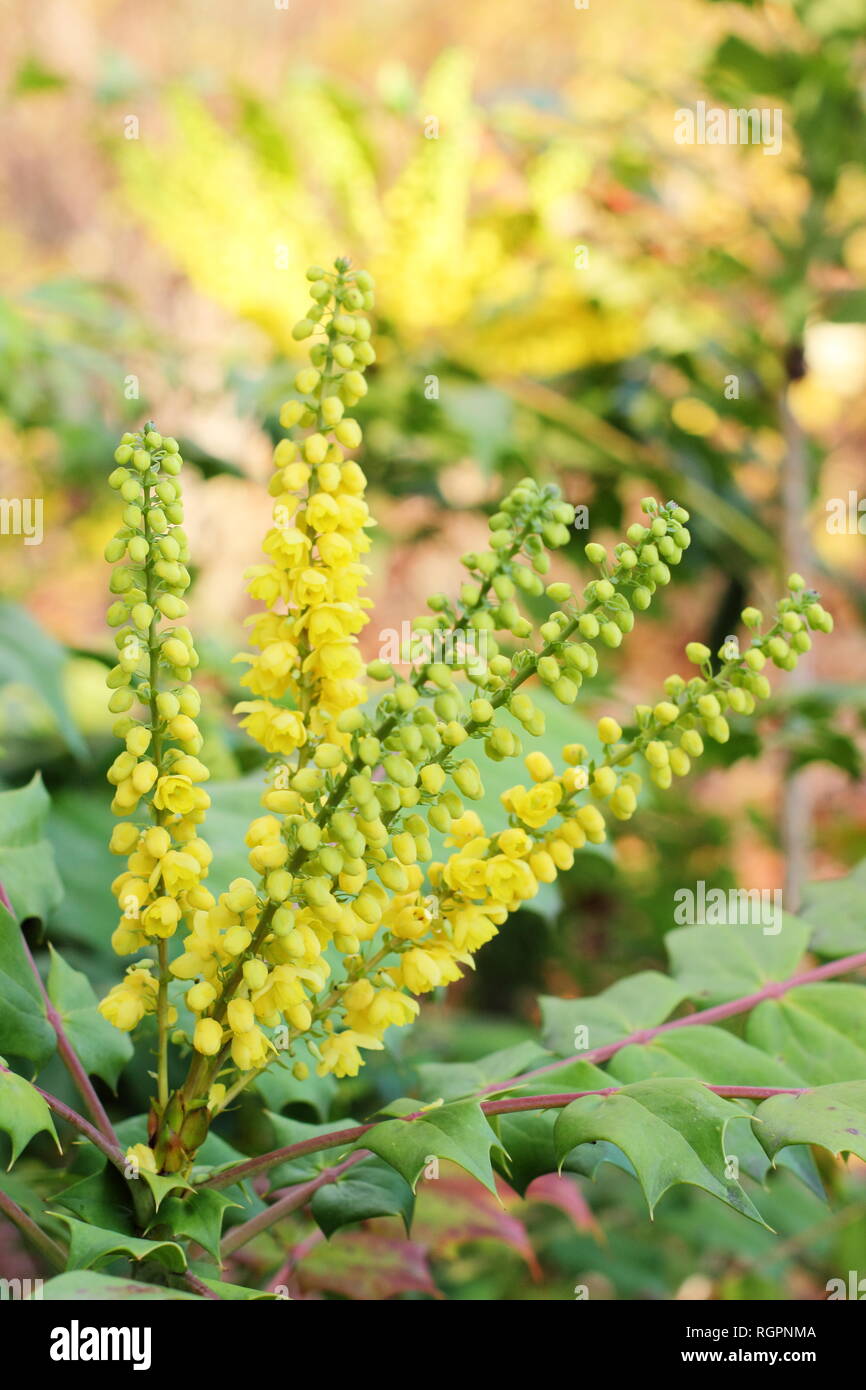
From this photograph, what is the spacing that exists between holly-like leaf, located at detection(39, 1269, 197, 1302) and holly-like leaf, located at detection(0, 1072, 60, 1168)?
0.07 metres

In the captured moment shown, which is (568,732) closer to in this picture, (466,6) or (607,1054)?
(607,1054)

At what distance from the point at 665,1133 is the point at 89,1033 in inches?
12.9

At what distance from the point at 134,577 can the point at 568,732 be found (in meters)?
0.54

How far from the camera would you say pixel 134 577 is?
1.73 feet

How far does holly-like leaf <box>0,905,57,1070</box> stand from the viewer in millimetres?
605

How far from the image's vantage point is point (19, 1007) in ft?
2.00

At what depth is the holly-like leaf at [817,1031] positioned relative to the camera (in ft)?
2.24

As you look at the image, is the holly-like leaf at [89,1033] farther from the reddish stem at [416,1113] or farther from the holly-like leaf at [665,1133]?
the holly-like leaf at [665,1133]

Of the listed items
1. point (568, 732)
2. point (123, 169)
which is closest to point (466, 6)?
point (123, 169)

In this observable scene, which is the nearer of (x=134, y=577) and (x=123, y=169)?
(x=134, y=577)
